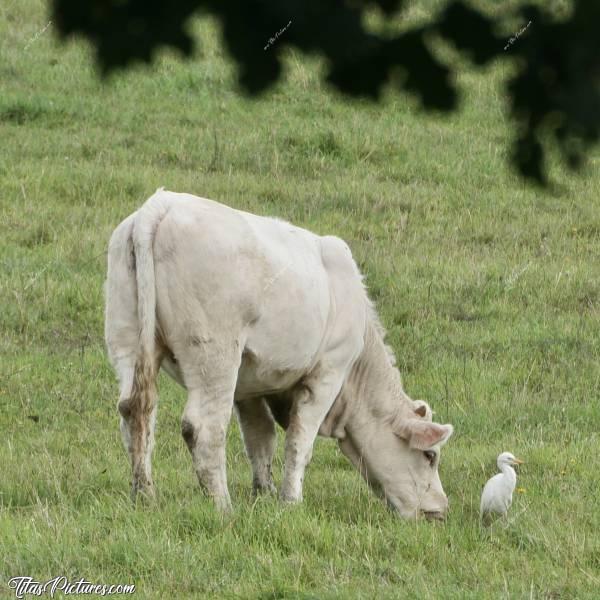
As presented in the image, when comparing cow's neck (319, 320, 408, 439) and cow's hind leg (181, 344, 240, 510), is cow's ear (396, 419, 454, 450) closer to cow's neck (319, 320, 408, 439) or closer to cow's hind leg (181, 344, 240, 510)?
cow's neck (319, 320, 408, 439)

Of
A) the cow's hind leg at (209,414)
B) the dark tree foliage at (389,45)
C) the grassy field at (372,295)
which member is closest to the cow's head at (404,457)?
the grassy field at (372,295)

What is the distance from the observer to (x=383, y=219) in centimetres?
1385

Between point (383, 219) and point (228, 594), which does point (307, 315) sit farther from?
point (383, 219)

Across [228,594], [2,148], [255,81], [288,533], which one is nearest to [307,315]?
[288,533]

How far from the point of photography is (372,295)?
1195cm

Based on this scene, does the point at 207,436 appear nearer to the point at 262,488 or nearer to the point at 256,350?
the point at 256,350

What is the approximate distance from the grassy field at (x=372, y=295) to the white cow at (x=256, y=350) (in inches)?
9.7

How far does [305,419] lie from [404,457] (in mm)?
656

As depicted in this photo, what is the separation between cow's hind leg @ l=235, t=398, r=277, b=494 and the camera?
8.02 metres

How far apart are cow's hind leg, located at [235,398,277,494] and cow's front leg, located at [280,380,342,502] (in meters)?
0.21

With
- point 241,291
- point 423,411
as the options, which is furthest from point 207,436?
point 423,411

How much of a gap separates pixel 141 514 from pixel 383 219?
770 cm

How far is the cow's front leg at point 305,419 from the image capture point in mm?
7762

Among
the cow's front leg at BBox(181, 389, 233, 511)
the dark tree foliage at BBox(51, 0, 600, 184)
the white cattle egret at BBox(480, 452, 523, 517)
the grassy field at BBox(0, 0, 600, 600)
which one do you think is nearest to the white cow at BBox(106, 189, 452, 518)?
the cow's front leg at BBox(181, 389, 233, 511)
